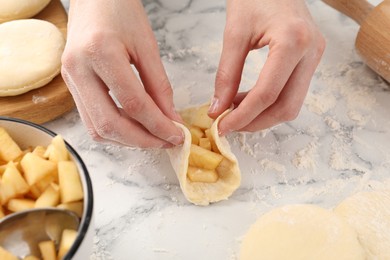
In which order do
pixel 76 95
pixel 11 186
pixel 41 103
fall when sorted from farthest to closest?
1. pixel 41 103
2. pixel 76 95
3. pixel 11 186

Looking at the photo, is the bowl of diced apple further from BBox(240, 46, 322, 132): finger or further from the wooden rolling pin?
the wooden rolling pin

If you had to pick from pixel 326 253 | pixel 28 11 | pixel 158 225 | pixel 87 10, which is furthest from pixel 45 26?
pixel 326 253

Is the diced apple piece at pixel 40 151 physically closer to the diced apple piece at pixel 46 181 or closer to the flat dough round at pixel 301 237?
the diced apple piece at pixel 46 181

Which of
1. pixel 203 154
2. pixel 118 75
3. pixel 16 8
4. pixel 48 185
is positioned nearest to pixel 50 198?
pixel 48 185

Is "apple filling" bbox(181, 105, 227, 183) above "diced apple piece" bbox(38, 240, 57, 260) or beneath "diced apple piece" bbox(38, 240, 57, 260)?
beneath

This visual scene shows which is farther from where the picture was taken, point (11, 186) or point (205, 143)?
point (205, 143)

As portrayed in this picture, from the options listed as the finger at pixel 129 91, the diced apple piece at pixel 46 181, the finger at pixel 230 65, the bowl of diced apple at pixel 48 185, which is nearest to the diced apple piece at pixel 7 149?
the bowl of diced apple at pixel 48 185

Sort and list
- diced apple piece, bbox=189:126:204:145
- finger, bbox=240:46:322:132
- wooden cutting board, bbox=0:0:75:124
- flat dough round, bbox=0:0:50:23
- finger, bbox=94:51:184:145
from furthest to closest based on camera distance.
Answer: flat dough round, bbox=0:0:50:23 < wooden cutting board, bbox=0:0:75:124 < diced apple piece, bbox=189:126:204:145 < finger, bbox=240:46:322:132 < finger, bbox=94:51:184:145

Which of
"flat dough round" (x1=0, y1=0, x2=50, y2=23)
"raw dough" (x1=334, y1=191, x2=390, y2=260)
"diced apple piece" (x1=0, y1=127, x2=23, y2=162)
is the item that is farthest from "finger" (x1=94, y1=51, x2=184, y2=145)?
"flat dough round" (x1=0, y1=0, x2=50, y2=23)

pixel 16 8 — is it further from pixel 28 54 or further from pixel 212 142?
pixel 212 142
